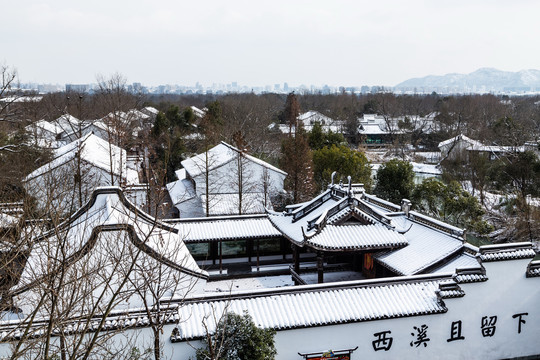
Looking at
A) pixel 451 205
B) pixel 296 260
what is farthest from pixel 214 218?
pixel 451 205

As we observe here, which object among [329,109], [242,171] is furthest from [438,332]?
[329,109]

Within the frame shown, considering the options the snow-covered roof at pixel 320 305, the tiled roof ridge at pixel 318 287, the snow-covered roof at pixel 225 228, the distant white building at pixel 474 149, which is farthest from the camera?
the distant white building at pixel 474 149

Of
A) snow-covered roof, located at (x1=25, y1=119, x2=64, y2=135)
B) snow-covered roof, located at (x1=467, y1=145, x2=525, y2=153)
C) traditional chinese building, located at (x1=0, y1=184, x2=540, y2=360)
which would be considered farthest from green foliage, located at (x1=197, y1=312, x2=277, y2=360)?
snow-covered roof, located at (x1=25, y1=119, x2=64, y2=135)

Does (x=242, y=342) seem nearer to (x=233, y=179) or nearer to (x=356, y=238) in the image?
(x=356, y=238)

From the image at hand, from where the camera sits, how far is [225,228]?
16.0 m

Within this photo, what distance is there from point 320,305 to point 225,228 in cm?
629

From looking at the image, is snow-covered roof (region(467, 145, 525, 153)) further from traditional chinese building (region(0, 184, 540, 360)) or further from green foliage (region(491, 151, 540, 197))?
Answer: traditional chinese building (region(0, 184, 540, 360))

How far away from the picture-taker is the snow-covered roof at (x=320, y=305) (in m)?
9.79

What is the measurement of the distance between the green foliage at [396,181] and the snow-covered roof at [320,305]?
11.7 m

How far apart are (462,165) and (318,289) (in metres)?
22.2

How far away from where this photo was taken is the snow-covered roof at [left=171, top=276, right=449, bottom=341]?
9.79 m

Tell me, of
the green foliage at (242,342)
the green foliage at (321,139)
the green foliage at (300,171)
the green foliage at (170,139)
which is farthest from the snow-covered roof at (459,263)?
the green foliage at (170,139)

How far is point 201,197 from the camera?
2389cm

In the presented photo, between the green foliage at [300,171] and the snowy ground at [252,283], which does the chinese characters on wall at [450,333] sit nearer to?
the snowy ground at [252,283]
